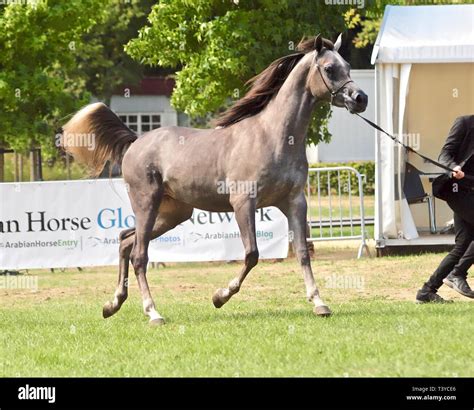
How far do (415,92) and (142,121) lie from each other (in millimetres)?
31825

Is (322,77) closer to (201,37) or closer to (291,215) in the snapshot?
(291,215)

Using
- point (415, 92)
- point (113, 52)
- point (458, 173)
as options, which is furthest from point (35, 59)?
point (113, 52)

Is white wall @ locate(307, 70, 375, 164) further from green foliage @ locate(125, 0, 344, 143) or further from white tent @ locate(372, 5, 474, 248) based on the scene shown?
white tent @ locate(372, 5, 474, 248)

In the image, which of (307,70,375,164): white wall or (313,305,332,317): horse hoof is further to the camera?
(307,70,375,164): white wall

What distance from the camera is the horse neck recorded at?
10.9m

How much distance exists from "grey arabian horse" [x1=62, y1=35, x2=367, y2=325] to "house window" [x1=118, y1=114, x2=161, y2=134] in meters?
38.8

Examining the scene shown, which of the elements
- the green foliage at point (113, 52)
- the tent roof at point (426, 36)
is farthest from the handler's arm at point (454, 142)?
the green foliage at point (113, 52)

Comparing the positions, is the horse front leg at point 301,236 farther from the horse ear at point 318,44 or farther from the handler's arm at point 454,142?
the handler's arm at point 454,142

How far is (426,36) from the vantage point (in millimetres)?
18641

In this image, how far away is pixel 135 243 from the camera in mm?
11656

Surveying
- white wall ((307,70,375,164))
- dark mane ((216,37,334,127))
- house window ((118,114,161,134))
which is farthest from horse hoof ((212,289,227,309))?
house window ((118,114,161,134))

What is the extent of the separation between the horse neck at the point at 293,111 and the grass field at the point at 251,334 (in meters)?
1.69

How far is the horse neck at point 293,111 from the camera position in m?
10.9
